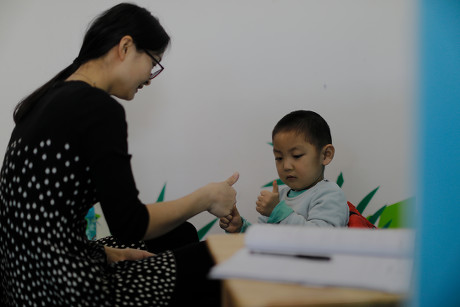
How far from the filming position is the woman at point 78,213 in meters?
0.87

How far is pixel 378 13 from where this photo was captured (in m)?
1.93

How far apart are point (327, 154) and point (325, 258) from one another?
945 millimetres

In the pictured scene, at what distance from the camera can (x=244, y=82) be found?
186cm

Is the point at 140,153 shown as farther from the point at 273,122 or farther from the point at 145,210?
the point at 145,210

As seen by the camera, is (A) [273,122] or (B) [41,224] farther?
(A) [273,122]

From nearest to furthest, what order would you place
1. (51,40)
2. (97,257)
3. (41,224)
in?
(41,224), (97,257), (51,40)

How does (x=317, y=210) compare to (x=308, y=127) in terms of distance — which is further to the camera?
(x=308, y=127)

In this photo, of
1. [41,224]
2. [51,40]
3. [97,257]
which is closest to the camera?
[41,224]

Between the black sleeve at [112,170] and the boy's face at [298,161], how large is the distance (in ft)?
2.53

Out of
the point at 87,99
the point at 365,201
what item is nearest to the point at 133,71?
the point at 87,99

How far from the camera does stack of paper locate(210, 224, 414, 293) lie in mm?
616

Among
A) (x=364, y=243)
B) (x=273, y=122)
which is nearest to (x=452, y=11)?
(x=364, y=243)

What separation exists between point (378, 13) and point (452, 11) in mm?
1394

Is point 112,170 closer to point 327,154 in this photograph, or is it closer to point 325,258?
point 325,258
